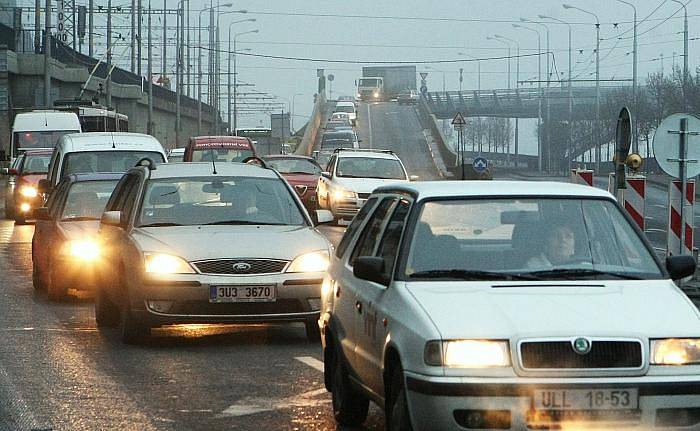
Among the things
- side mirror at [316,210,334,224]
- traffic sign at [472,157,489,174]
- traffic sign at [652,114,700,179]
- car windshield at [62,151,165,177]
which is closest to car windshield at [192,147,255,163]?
traffic sign at [472,157,489,174]

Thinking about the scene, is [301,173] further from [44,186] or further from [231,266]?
[231,266]

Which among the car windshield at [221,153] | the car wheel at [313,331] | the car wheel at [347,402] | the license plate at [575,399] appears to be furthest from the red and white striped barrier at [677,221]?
the car windshield at [221,153]

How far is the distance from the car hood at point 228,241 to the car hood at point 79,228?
3746 millimetres

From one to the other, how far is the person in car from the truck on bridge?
407ft

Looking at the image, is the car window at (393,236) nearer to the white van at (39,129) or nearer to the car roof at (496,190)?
the car roof at (496,190)

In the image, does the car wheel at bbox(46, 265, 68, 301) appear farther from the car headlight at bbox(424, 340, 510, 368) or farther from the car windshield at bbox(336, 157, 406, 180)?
the car windshield at bbox(336, 157, 406, 180)

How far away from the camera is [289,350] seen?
12148 millimetres

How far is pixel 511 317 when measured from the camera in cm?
676

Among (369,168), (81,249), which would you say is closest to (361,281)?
(81,249)

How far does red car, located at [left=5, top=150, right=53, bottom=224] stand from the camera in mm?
35469

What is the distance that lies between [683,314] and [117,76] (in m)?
88.1

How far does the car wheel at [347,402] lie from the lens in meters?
8.38

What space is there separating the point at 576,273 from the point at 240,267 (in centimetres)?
515

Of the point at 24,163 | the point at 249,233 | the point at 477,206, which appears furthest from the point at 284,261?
the point at 24,163
